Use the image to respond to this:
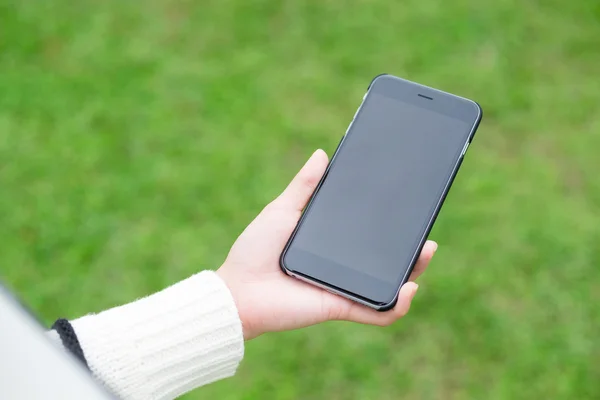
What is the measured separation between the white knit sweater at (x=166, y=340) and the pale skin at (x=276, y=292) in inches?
1.8

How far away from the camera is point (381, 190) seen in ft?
3.14

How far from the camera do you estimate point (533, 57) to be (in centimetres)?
157

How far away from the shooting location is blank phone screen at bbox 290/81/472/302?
91 cm

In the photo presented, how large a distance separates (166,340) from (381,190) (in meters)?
0.38

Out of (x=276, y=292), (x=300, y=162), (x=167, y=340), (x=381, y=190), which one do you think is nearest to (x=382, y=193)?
(x=381, y=190)

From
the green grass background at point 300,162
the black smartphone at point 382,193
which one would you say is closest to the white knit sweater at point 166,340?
the black smartphone at point 382,193

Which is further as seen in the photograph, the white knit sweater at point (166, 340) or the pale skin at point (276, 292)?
the pale skin at point (276, 292)

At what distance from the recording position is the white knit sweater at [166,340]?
2.43 ft

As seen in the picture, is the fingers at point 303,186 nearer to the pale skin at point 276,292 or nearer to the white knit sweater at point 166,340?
the pale skin at point 276,292

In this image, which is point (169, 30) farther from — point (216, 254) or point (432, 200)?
point (432, 200)

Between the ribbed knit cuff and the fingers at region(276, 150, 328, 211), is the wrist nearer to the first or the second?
the ribbed knit cuff

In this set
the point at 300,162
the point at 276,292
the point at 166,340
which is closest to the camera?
the point at 166,340

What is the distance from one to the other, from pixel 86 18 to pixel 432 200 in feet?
3.75

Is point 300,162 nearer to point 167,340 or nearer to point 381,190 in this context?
point 381,190
